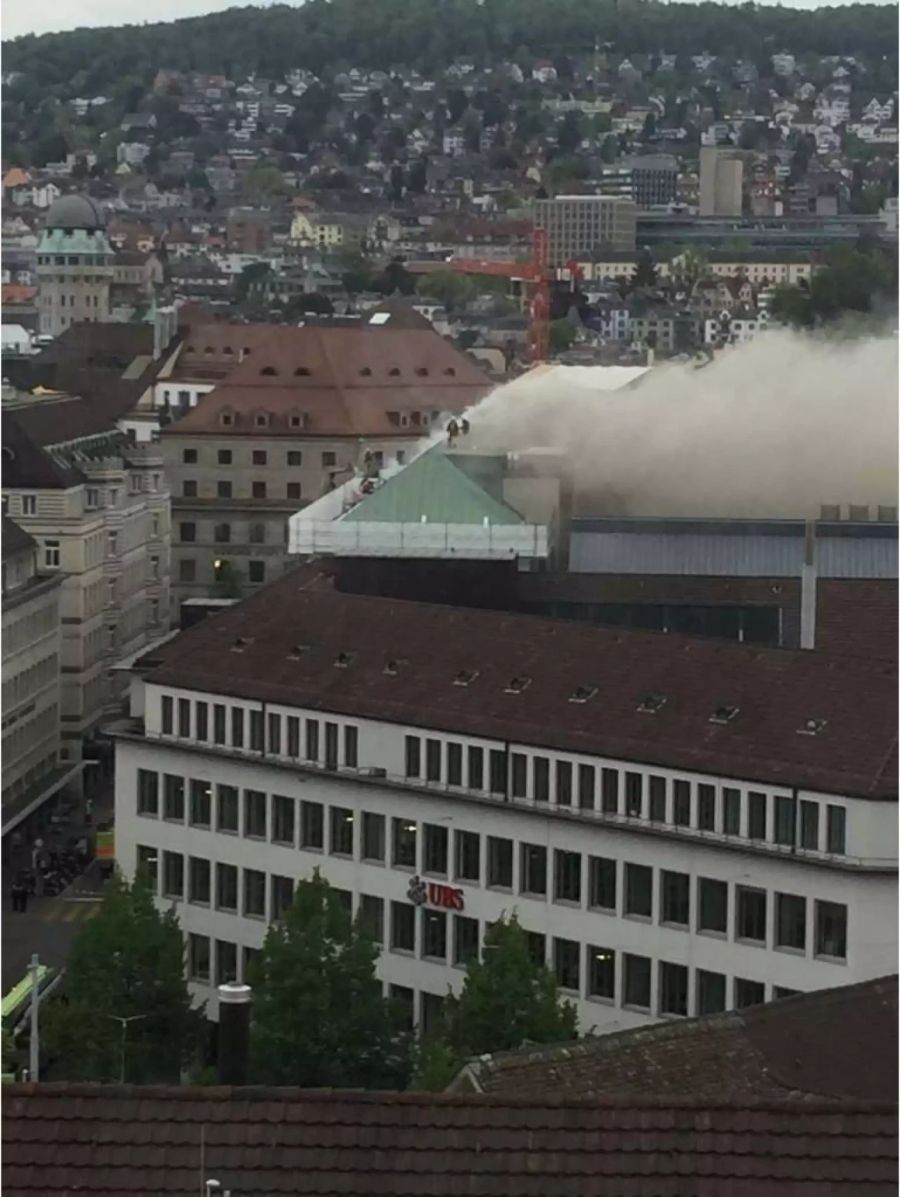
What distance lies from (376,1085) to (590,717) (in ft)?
20.8

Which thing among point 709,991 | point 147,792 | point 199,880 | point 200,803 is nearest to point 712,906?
point 709,991

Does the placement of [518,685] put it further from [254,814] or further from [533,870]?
[254,814]

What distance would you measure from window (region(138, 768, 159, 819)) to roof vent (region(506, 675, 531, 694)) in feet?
15.8

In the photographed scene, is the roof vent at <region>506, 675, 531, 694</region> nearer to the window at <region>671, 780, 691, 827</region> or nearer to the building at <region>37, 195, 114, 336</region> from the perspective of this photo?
the window at <region>671, 780, 691, 827</region>

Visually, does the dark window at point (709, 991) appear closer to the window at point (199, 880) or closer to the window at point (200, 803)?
the window at point (199, 880)

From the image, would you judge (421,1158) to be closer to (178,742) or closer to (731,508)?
(178,742)

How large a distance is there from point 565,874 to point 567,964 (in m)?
1.03

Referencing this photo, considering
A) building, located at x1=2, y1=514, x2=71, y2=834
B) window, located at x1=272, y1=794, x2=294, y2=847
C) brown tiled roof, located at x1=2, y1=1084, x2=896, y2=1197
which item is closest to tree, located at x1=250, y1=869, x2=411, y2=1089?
window, located at x1=272, y1=794, x2=294, y2=847

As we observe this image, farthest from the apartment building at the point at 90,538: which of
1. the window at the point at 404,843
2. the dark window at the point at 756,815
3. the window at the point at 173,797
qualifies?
the dark window at the point at 756,815

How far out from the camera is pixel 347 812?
38.7m

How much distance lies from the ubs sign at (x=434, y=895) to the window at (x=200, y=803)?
3367mm

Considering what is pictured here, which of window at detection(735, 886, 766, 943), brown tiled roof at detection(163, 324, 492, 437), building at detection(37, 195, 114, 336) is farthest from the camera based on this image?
building at detection(37, 195, 114, 336)

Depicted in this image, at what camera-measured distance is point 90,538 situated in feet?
215

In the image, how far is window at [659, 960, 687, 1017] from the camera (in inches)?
1357
